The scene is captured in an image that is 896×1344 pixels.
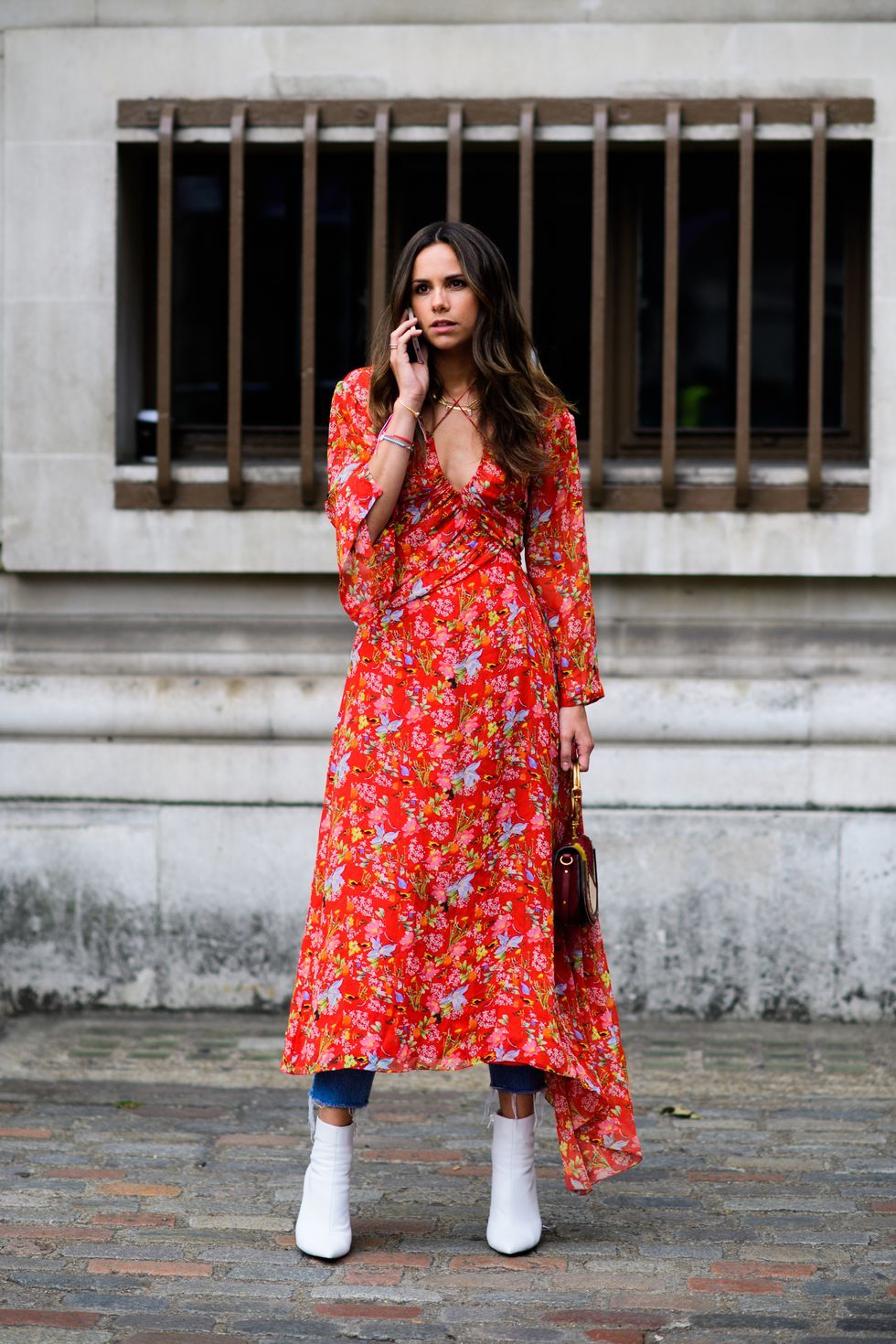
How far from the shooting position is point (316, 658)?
6273 millimetres

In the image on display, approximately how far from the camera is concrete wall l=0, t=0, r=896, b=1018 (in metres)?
5.97

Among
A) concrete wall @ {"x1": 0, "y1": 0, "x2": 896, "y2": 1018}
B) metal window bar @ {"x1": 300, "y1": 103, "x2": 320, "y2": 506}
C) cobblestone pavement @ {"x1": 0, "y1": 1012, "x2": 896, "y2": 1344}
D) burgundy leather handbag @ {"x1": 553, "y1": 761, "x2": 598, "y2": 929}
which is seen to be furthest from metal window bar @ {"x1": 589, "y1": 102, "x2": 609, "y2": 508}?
burgundy leather handbag @ {"x1": 553, "y1": 761, "x2": 598, "y2": 929}

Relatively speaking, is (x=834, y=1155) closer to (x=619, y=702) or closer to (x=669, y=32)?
(x=619, y=702)

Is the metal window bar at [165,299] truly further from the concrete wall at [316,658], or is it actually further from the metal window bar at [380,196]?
the metal window bar at [380,196]

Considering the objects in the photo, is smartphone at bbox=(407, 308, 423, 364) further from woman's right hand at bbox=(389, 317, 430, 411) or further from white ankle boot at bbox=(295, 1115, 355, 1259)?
white ankle boot at bbox=(295, 1115, 355, 1259)

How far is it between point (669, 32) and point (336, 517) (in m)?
3.02

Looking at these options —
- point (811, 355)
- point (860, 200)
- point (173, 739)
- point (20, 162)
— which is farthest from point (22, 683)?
point (860, 200)

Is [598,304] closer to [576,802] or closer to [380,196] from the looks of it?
[380,196]

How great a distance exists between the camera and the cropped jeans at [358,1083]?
374cm

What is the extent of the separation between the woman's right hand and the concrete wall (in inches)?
94.8

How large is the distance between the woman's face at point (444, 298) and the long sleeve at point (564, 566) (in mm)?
310

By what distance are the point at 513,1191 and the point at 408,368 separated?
5.45 feet

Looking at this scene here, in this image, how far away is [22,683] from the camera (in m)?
6.23

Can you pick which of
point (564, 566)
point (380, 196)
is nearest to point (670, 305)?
point (380, 196)
